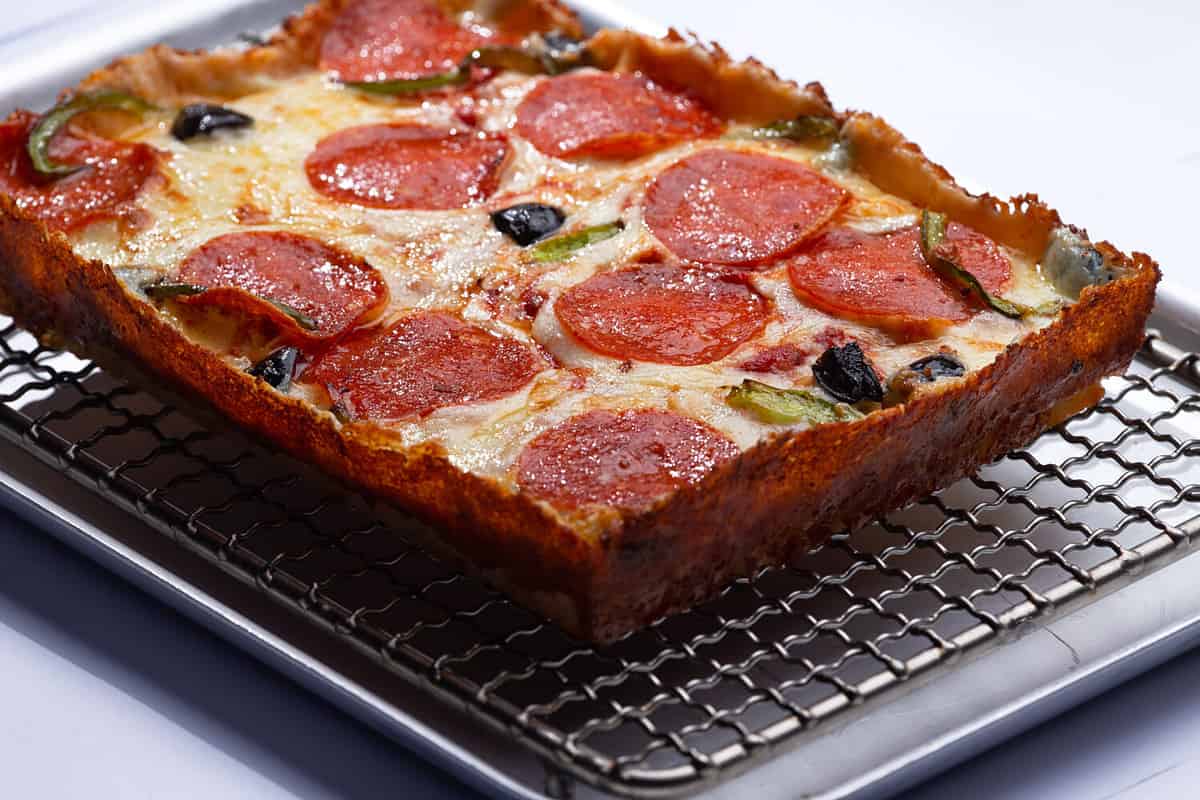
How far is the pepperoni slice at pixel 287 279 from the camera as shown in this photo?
3941mm

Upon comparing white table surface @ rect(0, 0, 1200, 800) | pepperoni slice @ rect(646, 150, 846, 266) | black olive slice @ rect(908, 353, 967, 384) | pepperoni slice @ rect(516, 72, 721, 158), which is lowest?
white table surface @ rect(0, 0, 1200, 800)

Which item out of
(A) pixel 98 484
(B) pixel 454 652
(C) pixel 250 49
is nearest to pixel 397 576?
(B) pixel 454 652

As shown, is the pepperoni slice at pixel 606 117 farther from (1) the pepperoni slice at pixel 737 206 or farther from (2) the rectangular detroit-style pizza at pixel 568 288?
(1) the pepperoni slice at pixel 737 206

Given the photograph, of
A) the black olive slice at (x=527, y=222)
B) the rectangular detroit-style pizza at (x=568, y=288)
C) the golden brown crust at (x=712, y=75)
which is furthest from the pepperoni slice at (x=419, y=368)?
the golden brown crust at (x=712, y=75)

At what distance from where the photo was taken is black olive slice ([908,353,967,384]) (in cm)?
373

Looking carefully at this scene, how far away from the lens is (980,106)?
639 cm

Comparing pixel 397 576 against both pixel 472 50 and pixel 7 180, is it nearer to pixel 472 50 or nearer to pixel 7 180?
pixel 7 180

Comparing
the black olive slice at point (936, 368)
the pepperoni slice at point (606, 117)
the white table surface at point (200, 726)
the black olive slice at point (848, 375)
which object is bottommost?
the white table surface at point (200, 726)

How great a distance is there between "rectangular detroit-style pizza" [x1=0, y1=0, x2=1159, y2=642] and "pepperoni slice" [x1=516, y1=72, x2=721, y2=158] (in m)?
0.01

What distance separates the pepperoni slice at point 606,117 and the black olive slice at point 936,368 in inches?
45.6

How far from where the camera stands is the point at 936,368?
3750mm

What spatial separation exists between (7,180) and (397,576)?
4.85ft

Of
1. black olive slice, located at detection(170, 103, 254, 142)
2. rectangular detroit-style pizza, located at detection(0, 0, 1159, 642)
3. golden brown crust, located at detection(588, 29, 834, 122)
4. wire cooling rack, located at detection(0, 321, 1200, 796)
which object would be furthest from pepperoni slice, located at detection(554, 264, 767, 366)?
black olive slice, located at detection(170, 103, 254, 142)

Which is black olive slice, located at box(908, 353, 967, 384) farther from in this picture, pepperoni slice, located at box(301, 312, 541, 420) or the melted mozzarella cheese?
pepperoni slice, located at box(301, 312, 541, 420)
